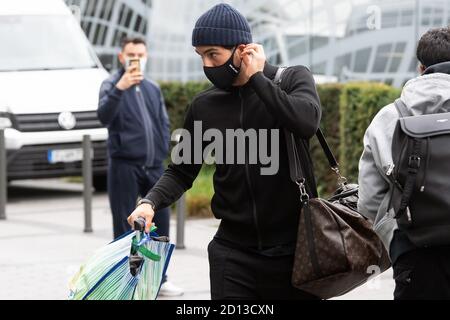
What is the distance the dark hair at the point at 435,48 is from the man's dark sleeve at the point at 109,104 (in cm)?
364

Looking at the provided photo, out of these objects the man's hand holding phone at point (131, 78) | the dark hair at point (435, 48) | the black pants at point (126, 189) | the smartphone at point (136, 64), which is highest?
the dark hair at point (435, 48)

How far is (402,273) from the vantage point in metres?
3.99

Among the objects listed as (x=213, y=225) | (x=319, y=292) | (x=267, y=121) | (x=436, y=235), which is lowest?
(x=213, y=225)

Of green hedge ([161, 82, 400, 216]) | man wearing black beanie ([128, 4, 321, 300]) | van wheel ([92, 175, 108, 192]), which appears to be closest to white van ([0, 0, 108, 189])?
van wheel ([92, 175, 108, 192])

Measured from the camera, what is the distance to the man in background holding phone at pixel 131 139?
7621mm

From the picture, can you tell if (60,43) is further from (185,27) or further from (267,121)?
(267,121)

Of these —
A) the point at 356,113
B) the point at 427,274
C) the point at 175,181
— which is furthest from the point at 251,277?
the point at 356,113

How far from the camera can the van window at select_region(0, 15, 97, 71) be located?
13219 mm

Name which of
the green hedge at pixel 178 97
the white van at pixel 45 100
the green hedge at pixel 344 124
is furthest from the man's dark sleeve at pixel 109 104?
the green hedge at pixel 178 97

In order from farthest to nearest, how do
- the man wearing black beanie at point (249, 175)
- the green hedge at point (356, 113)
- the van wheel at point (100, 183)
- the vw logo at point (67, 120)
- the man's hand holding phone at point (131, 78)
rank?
the van wheel at point (100, 183) → the vw logo at point (67, 120) → the green hedge at point (356, 113) → the man's hand holding phone at point (131, 78) → the man wearing black beanie at point (249, 175)

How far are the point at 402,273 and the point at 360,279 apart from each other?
22cm

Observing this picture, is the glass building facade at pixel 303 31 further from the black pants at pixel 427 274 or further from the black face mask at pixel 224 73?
the black pants at pixel 427 274

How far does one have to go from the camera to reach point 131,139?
7.64m
